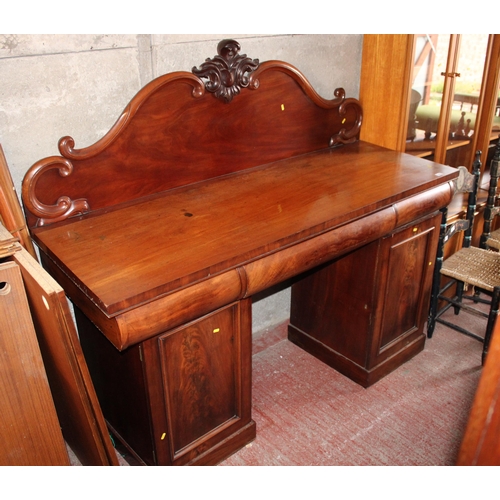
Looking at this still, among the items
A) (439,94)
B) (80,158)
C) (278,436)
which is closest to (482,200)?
(439,94)

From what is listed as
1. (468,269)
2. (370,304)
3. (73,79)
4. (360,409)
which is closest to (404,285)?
(370,304)

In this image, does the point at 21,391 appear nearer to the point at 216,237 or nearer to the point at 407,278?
the point at 216,237

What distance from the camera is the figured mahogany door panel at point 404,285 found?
237cm

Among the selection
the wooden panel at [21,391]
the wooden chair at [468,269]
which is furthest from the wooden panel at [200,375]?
the wooden chair at [468,269]

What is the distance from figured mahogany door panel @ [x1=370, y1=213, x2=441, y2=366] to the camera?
2365 millimetres

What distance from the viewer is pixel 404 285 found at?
252cm

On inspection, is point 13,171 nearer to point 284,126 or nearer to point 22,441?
point 22,441

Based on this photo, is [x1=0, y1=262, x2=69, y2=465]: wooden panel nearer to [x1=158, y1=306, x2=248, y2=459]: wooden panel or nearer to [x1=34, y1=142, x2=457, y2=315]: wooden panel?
[x1=34, y1=142, x2=457, y2=315]: wooden panel

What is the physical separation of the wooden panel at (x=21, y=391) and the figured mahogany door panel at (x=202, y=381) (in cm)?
34

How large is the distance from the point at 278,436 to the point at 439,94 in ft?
6.15

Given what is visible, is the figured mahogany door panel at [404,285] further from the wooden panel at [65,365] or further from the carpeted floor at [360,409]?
the wooden panel at [65,365]

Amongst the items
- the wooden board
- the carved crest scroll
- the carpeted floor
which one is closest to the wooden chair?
the carpeted floor

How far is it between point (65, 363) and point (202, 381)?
1.68ft

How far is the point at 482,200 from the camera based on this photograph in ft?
10.6
